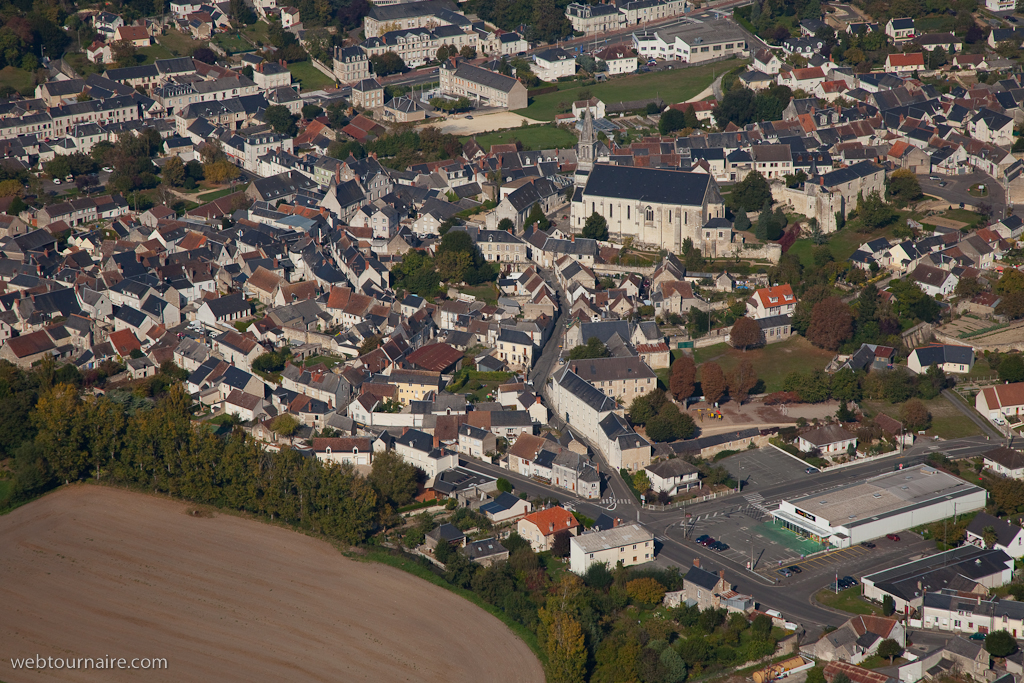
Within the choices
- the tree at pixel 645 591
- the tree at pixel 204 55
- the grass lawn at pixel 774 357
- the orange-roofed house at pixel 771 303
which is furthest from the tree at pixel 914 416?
the tree at pixel 204 55

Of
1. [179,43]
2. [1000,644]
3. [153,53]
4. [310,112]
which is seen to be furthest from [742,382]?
[179,43]

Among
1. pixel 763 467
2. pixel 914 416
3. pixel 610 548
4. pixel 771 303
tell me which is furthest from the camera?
pixel 771 303

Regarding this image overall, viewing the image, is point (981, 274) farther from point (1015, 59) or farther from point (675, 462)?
point (1015, 59)

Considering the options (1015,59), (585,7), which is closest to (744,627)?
(1015,59)

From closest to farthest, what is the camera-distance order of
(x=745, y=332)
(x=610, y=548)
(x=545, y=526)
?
(x=610, y=548) < (x=545, y=526) < (x=745, y=332)

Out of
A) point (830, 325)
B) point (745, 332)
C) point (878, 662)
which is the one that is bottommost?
point (878, 662)

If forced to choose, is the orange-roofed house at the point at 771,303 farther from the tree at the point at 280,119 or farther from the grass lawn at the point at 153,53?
the grass lawn at the point at 153,53

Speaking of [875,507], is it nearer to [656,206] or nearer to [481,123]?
[656,206]
